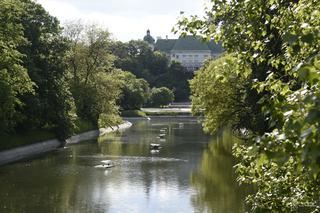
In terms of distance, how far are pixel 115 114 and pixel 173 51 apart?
12428 cm

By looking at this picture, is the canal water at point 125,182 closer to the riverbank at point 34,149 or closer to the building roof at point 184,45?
the riverbank at point 34,149

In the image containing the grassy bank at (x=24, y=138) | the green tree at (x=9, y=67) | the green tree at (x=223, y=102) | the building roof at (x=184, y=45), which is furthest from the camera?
the building roof at (x=184, y=45)

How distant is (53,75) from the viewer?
49031mm

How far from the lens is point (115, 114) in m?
66.0

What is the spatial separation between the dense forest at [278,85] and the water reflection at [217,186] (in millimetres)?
16296

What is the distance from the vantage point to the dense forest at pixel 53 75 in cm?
3456

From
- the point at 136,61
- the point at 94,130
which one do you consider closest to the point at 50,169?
the point at 94,130

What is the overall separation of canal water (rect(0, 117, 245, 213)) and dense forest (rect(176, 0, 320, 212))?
16.5m

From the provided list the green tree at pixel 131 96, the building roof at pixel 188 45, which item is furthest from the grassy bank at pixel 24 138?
the building roof at pixel 188 45

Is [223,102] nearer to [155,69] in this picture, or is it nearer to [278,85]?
[278,85]

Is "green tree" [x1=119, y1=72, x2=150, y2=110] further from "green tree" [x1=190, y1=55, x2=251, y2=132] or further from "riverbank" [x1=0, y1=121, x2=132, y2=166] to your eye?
"green tree" [x1=190, y1=55, x2=251, y2=132]

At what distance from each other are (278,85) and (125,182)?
2623 centimetres

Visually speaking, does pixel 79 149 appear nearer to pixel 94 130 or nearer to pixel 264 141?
pixel 94 130

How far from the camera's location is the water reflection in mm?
24812
